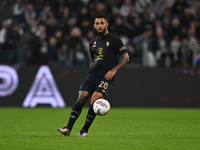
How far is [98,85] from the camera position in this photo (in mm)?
7035

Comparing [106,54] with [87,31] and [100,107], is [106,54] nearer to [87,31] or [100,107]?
[100,107]

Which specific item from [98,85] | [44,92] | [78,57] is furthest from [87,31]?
[98,85]

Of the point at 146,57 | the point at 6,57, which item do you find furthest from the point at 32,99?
the point at 146,57

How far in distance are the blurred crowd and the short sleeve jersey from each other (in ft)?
23.3

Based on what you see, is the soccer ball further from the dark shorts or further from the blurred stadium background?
the blurred stadium background

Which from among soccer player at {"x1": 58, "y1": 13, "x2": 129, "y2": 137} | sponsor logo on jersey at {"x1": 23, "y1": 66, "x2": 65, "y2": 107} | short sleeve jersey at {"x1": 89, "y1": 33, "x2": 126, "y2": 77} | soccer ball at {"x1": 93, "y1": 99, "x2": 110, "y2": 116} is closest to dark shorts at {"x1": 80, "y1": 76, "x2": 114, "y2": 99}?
soccer player at {"x1": 58, "y1": 13, "x2": 129, "y2": 137}

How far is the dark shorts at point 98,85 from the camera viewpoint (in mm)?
6984

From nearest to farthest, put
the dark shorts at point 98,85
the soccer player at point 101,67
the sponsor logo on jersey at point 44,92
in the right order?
the dark shorts at point 98,85 → the soccer player at point 101,67 → the sponsor logo on jersey at point 44,92

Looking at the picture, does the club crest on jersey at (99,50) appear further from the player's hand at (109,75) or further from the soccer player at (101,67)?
the player's hand at (109,75)

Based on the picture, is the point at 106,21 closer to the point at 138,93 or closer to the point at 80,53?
the point at 80,53

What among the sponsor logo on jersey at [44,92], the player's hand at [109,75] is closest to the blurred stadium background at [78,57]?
the sponsor logo on jersey at [44,92]

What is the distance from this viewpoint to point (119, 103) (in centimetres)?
1529

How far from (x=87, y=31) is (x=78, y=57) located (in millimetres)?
1376

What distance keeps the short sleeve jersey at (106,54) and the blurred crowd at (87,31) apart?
280 inches
